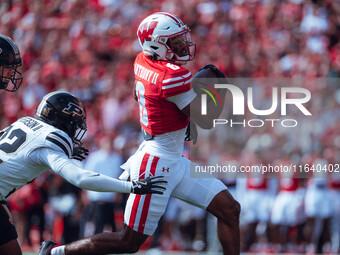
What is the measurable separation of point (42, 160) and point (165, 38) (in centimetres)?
128

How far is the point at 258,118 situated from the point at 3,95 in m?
4.53

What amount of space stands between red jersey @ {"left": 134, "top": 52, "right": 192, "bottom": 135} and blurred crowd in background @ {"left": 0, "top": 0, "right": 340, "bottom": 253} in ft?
14.2

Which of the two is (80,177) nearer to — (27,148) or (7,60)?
(27,148)

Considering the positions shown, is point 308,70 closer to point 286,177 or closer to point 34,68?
point 286,177

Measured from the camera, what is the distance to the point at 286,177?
891 centimetres

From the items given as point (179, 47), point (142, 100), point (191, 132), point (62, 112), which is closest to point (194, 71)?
point (191, 132)

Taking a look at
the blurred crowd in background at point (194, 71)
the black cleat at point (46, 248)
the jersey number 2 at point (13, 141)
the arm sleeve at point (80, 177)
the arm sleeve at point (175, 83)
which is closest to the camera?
the arm sleeve at point (80, 177)

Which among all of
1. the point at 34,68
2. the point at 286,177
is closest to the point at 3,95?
the point at 34,68

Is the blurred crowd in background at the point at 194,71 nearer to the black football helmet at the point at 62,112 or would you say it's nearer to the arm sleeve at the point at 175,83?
the arm sleeve at the point at 175,83

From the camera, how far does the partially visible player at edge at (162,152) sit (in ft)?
15.1

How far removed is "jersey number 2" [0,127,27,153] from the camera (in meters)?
4.11

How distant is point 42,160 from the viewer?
4.09m

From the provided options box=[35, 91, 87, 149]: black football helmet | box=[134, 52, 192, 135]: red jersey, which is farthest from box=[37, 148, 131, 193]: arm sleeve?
box=[134, 52, 192, 135]: red jersey

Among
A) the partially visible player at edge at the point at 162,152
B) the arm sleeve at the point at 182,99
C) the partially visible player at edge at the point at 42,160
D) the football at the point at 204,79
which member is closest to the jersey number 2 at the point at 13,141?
the partially visible player at edge at the point at 42,160
